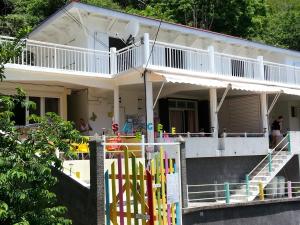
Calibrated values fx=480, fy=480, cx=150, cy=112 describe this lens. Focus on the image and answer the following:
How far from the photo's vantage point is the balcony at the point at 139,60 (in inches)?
711

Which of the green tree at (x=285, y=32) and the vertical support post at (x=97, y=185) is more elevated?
the green tree at (x=285, y=32)

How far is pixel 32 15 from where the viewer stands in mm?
34500

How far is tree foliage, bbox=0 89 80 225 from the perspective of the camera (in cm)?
764

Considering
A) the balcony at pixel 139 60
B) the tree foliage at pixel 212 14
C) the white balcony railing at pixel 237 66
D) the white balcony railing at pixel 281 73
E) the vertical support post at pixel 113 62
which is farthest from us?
the tree foliage at pixel 212 14

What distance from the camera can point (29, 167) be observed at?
7996 mm

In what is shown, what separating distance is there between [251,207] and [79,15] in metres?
10.5

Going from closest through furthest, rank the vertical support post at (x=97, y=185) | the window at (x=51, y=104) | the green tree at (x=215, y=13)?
the vertical support post at (x=97, y=185) < the window at (x=51, y=104) < the green tree at (x=215, y=13)

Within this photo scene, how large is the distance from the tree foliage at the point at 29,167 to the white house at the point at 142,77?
8.90 meters

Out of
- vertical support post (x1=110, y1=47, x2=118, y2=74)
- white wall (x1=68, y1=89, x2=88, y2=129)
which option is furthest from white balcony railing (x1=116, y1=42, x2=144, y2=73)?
white wall (x1=68, y1=89, x2=88, y2=129)

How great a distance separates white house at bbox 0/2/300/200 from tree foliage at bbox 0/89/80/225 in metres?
8.90

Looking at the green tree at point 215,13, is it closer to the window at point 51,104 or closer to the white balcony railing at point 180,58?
the white balcony railing at point 180,58

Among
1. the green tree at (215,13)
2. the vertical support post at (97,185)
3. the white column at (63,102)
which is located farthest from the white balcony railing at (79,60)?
the green tree at (215,13)

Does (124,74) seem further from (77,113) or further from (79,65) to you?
(77,113)

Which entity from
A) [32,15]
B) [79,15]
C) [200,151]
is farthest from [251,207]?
[32,15]
